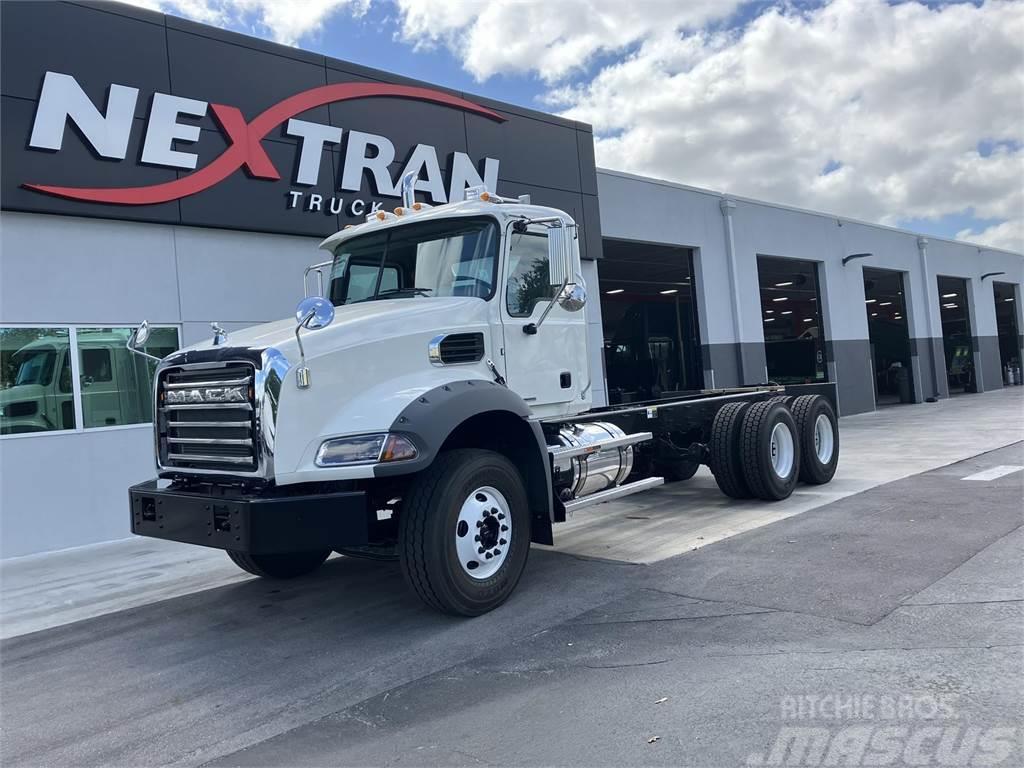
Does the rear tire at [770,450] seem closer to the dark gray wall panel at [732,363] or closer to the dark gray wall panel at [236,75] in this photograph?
the dark gray wall panel at [236,75]

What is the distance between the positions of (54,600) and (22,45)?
6.04m

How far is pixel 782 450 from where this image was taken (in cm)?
948

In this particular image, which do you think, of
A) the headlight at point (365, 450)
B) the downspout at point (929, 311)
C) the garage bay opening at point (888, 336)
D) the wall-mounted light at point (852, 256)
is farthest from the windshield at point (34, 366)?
the downspout at point (929, 311)

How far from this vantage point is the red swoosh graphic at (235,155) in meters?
9.25

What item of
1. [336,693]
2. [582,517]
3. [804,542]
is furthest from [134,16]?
[804,542]

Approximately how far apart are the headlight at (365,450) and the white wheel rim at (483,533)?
2.22 feet

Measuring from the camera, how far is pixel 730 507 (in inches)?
354

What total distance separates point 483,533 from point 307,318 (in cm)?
189

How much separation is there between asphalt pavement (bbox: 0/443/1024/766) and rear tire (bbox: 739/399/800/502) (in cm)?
202

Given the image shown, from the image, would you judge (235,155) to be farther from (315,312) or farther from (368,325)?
(315,312)

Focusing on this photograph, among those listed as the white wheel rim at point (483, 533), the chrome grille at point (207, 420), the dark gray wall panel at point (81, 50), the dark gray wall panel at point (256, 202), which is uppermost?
the dark gray wall panel at point (81, 50)

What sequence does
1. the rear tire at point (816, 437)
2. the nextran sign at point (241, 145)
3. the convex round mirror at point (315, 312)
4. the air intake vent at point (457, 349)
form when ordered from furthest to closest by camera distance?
1. the rear tire at point (816, 437)
2. the nextran sign at point (241, 145)
3. the air intake vent at point (457, 349)
4. the convex round mirror at point (315, 312)

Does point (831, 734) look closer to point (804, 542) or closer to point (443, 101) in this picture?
point (804, 542)

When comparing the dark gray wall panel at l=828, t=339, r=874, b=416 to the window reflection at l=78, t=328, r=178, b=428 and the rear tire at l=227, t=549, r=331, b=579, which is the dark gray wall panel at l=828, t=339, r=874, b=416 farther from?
the rear tire at l=227, t=549, r=331, b=579
